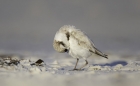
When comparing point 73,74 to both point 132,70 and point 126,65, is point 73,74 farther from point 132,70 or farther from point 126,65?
point 126,65

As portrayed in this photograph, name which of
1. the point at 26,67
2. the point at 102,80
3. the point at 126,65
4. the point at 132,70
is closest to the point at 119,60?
the point at 126,65

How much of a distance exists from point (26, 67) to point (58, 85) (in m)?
3.28

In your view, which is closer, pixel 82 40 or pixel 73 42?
pixel 73 42

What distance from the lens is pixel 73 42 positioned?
46.8 ft

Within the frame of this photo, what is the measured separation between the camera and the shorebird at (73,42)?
14273mm

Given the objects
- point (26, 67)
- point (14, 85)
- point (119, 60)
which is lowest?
point (14, 85)

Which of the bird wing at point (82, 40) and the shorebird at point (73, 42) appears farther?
the bird wing at point (82, 40)

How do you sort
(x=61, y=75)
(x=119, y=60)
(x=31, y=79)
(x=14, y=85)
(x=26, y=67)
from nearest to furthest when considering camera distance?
(x=14, y=85), (x=31, y=79), (x=61, y=75), (x=26, y=67), (x=119, y=60)

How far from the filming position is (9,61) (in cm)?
1463

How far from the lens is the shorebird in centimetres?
1427

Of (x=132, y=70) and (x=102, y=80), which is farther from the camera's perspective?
(x=132, y=70)

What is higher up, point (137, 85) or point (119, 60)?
point (119, 60)

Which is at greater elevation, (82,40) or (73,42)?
(82,40)

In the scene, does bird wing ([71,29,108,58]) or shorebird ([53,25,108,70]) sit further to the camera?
bird wing ([71,29,108,58])
